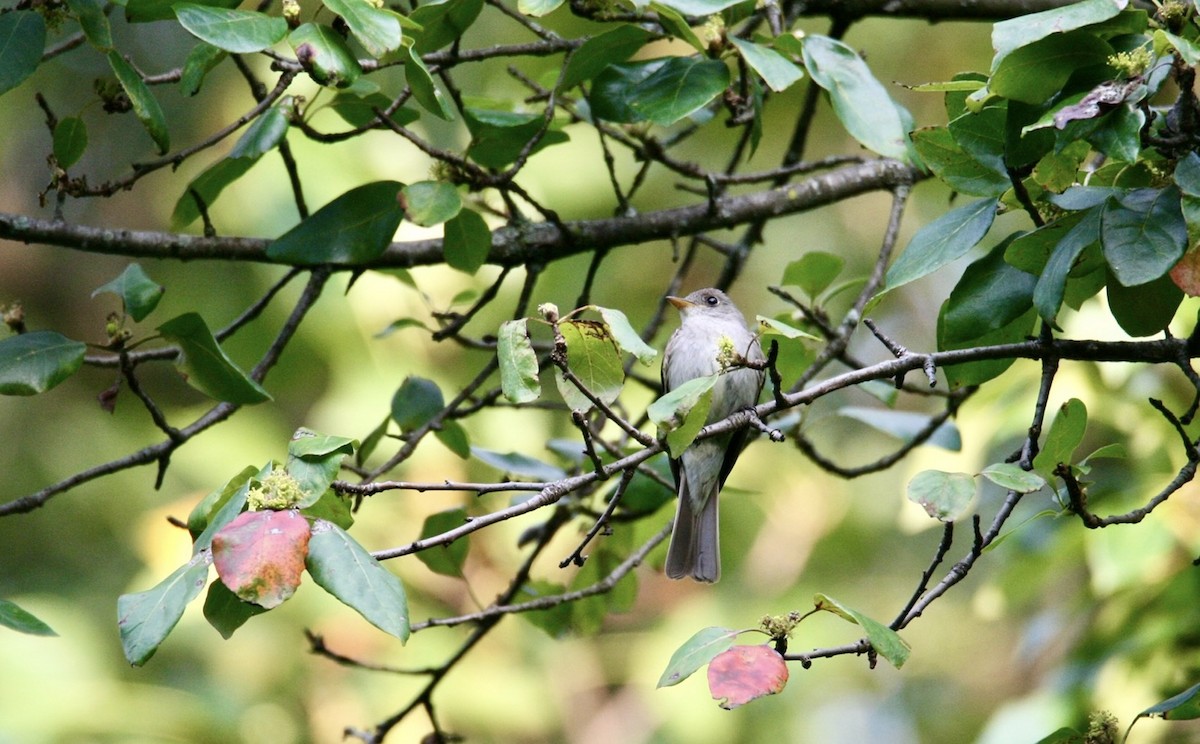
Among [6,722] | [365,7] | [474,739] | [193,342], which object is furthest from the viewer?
[474,739]

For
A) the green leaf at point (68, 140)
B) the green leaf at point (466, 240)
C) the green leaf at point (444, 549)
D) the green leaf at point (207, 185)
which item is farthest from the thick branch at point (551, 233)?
the green leaf at point (444, 549)

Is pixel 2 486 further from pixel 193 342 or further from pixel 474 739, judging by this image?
pixel 193 342

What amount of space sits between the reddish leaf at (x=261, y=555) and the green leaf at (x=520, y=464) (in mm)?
1384

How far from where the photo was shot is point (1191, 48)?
1.66 meters

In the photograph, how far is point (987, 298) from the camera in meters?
2.24

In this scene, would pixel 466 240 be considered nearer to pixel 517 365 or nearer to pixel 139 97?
pixel 139 97

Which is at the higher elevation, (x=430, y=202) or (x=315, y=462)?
(x=315, y=462)

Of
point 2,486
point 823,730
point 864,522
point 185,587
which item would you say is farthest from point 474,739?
point 185,587

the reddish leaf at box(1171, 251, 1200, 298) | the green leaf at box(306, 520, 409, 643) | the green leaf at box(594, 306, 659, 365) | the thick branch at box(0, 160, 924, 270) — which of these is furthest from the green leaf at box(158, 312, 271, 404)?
the reddish leaf at box(1171, 251, 1200, 298)

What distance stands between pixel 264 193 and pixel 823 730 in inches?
152

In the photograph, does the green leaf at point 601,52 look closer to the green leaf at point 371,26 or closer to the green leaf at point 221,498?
the green leaf at point 371,26

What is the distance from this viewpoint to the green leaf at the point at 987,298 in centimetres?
221

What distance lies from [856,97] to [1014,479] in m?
1.13

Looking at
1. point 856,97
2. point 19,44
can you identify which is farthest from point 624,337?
point 19,44
